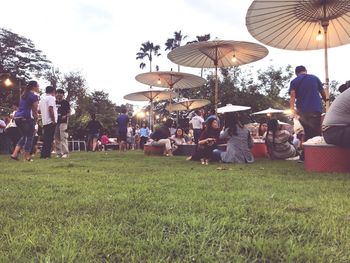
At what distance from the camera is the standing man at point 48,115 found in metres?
9.12

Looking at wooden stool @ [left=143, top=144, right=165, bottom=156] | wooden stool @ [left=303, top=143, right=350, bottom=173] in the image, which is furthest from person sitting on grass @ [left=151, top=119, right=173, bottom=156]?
wooden stool @ [left=303, top=143, right=350, bottom=173]

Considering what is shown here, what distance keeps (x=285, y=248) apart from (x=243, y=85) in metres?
36.8

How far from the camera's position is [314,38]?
25.5ft

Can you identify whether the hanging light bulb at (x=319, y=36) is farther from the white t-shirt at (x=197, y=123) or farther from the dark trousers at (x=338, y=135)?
the white t-shirt at (x=197, y=123)

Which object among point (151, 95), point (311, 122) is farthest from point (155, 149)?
point (151, 95)

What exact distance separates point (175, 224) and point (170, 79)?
11.5 metres

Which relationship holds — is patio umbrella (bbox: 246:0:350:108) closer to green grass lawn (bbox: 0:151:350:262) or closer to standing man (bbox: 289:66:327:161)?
standing man (bbox: 289:66:327:161)

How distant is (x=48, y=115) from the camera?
926cm

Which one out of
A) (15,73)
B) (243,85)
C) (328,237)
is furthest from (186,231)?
(15,73)

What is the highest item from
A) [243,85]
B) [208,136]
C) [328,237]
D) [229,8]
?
[229,8]

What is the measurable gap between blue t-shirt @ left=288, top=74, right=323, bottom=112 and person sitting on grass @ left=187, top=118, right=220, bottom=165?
201 centimetres

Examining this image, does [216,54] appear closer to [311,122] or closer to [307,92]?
[307,92]

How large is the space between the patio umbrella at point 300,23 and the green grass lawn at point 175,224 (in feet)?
14.5

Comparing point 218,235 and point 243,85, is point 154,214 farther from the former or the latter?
point 243,85
